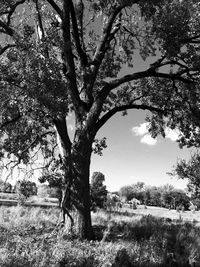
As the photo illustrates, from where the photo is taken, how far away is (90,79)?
13.2 metres

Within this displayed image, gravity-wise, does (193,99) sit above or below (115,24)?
below

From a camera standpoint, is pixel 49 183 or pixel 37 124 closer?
pixel 37 124

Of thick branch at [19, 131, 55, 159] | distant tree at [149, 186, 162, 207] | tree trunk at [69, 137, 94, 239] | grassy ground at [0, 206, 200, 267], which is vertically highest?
distant tree at [149, 186, 162, 207]

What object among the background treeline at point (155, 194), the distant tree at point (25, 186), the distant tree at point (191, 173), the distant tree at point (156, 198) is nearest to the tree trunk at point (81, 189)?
the distant tree at point (25, 186)

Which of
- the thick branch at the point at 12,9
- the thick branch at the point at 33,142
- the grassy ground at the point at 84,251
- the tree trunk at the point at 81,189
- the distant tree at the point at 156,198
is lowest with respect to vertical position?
the grassy ground at the point at 84,251

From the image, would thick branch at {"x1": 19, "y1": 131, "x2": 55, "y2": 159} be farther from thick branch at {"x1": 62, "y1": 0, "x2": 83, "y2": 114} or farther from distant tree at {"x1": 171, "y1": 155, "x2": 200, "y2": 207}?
distant tree at {"x1": 171, "y1": 155, "x2": 200, "y2": 207}

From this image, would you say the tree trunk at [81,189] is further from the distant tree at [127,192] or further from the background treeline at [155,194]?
the distant tree at [127,192]

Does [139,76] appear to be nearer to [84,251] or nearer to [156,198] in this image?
[84,251]

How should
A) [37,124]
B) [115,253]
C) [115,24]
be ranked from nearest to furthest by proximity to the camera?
[115,253], [37,124], [115,24]

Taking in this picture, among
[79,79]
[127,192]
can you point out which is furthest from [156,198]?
[79,79]

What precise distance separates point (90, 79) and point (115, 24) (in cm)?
332

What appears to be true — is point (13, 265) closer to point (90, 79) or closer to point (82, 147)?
point (82, 147)

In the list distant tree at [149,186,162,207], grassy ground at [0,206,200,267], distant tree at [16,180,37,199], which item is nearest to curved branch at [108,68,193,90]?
distant tree at [16,180,37,199]

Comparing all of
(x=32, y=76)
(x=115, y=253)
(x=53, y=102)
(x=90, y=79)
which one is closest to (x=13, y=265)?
(x=115, y=253)
